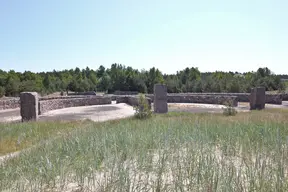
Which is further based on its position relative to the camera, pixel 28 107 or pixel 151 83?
pixel 151 83

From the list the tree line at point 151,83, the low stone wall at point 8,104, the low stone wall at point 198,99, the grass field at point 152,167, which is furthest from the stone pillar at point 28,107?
the tree line at point 151,83

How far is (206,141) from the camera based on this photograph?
557 centimetres

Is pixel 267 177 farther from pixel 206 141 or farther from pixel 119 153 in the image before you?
pixel 119 153

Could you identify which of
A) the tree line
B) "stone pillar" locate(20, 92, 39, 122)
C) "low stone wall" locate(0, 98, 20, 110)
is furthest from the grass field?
the tree line

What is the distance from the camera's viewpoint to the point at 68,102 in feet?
80.7

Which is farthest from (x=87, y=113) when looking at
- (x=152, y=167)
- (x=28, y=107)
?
(x=152, y=167)

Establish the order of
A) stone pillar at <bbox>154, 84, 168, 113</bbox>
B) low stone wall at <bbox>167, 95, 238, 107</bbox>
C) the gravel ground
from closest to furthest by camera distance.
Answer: the gravel ground < stone pillar at <bbox>154, 84, 168, 113</bbox> < low stone wall at <bbox>167, 95, 238, 107</bbox>

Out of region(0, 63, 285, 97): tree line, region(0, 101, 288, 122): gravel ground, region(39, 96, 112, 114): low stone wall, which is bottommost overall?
region(0, 101, 288, 122): gravel ground

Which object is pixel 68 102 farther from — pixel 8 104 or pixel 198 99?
pixel 198 99

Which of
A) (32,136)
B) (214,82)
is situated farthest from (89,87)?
(32,136)

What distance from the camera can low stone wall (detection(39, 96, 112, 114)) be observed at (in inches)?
826

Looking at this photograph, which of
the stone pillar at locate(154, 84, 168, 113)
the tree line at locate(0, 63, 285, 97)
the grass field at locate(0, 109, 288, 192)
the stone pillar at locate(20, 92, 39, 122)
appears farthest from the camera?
the tree line at locate(0, 63, 285, 97)

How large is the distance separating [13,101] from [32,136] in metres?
16.3

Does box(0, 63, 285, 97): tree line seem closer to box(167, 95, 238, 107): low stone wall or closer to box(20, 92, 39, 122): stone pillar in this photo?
box(167, 95, 238, 107): low stone wall
